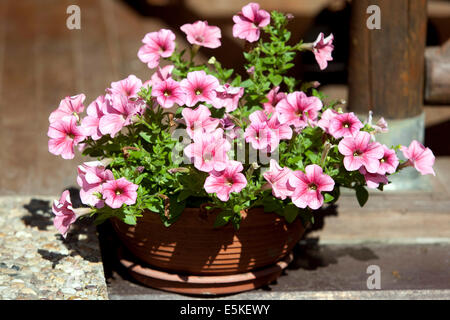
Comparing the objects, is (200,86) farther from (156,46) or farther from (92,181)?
(92,181)

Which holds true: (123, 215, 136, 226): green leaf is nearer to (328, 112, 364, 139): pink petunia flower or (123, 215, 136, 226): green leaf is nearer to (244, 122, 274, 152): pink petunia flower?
(244, 122, 274, 152): pink petunia flower

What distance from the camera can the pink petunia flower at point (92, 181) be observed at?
7.88 feet

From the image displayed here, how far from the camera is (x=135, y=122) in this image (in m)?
2.51

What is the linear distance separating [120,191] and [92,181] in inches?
4.0

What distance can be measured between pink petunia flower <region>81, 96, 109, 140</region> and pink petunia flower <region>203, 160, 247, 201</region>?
1.45ft

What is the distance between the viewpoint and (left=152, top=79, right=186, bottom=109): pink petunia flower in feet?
8.05

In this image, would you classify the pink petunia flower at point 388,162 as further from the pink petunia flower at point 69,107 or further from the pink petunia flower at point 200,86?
the pink petunia flower at point 69,107

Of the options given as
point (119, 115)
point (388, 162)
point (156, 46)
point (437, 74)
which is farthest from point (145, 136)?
point (437, 74)

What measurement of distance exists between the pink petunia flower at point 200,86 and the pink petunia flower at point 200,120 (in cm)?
6

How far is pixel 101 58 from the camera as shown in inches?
202

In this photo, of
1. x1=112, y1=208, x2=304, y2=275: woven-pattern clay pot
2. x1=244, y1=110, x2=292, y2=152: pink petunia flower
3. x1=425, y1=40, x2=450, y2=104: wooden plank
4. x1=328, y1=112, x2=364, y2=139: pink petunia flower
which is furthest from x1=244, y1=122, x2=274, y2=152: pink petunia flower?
x1=425, y1=40, x2=450, y2=104: wooden plank
